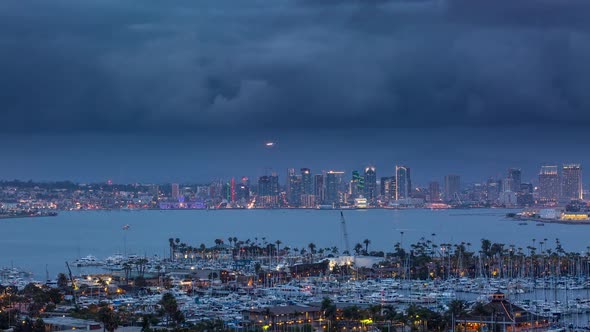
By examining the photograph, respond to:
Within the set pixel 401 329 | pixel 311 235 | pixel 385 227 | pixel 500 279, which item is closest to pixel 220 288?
pixel 500 279

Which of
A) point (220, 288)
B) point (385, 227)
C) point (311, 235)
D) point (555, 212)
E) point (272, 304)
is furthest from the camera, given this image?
point (555, 212)

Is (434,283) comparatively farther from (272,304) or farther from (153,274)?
(153,274)

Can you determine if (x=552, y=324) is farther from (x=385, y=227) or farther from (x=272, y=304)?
(x=385, y=227)

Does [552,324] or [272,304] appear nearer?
[552,324]

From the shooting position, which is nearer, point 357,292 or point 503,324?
point 503,324

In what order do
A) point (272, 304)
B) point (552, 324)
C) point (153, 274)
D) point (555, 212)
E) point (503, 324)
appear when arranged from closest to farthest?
point (503, 324), point (552, 324), point (272, 304), point (153, 274), point (555, 212)

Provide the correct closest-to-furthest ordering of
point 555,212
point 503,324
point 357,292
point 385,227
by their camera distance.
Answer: point 503,324 < point 357,292 < point 385,227 < point 555,212

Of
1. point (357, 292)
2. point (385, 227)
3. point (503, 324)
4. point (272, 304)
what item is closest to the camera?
point (503, 324)

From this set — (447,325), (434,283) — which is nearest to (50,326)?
(447,325)

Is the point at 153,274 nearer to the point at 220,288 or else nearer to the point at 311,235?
the point at 220,288
